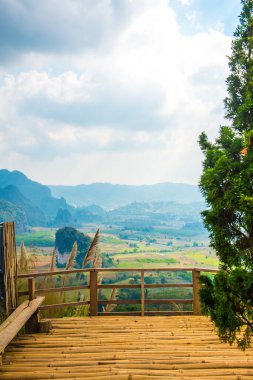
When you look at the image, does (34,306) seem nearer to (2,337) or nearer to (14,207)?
(2,337)

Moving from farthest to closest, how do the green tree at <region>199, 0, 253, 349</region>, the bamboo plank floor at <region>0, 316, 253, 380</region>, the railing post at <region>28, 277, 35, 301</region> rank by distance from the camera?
the railing post at <region>28, 277, 35, 301</region> → the bamboo plank floor at <region>0, 316, 253, 380</region> → the green tree at <region>199, 0, 253, 349</region>

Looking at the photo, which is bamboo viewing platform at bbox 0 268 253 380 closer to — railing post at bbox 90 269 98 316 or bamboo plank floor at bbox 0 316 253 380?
bamboo plank floor at bbox 0 316 253 380

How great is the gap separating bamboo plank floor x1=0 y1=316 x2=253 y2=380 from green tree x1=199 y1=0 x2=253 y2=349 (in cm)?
86

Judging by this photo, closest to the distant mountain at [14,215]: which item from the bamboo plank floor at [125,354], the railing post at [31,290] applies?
the railing post at [31,290]

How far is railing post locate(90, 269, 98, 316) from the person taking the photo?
7.09 meters

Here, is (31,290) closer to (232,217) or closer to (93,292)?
(93,292)

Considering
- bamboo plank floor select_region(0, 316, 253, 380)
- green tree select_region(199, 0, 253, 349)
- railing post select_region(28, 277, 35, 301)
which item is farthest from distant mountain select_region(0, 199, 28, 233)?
green tree select_region(199, 0, 253, 349)

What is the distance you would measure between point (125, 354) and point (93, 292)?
2.54 meters

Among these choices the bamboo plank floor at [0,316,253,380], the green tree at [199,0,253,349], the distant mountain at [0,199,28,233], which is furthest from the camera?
the distant mountain at [0,199,28,233]

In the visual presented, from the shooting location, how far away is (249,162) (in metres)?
3.42

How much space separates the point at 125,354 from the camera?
4637 millimetres

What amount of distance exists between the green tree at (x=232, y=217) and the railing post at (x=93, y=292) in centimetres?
375

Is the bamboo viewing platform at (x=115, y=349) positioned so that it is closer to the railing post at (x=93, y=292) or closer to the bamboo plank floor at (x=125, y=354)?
the bamboo plank floor at (x=125, y=354)

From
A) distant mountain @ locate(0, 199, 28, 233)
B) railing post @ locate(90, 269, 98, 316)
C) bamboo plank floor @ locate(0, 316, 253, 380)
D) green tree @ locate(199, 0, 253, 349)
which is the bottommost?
bamboo plank floor @ locate(0, 316, 253, 380)
